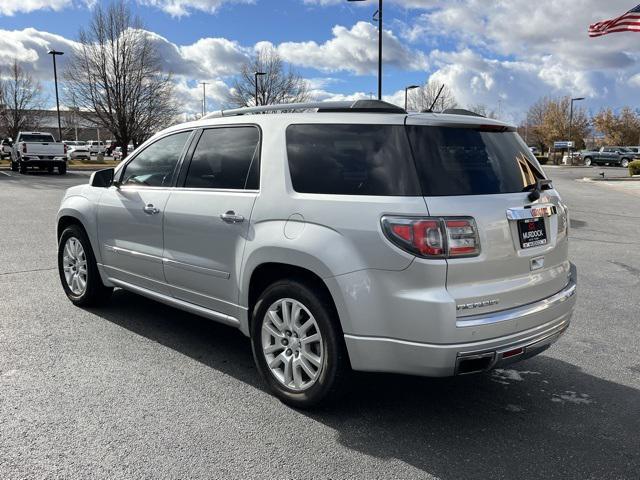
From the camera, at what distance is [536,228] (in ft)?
10.9

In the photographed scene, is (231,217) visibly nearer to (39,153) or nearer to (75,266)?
(75,266)

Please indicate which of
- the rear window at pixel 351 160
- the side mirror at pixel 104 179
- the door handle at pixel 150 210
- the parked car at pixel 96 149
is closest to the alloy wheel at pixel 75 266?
the side mirror at pixel 104 179

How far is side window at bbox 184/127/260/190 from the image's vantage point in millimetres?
3811

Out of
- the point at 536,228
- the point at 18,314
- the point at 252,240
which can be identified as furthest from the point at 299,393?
the point at 18,314

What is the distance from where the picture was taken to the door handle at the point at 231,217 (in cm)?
369

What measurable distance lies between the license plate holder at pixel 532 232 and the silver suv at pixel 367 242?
1 cm

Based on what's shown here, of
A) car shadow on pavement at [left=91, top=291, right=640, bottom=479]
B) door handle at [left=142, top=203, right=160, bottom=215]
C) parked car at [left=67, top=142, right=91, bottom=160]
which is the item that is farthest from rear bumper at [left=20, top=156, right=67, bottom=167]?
car shadow on pavement at [left=91, top=291, right=640, bottom=479]

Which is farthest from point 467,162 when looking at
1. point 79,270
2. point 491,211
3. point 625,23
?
point 625,23

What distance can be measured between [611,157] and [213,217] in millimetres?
56420

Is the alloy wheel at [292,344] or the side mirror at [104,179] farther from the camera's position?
the side mirror at [104,179]

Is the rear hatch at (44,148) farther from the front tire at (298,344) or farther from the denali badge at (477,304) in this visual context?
the denali badge at (477,304)

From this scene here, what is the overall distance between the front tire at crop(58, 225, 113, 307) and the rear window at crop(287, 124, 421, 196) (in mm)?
2707

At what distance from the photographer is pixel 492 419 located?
11.2ft

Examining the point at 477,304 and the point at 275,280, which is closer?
the point at 477,304
